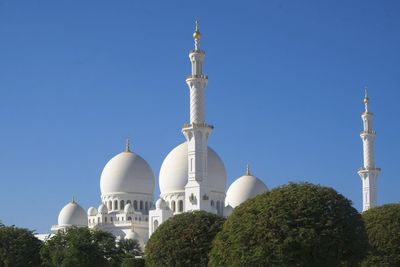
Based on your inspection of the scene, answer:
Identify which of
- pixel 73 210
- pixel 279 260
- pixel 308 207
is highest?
pixel 73 210

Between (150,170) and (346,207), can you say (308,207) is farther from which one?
(150,170)

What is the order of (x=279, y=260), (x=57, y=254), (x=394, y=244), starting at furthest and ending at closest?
(x=57, y=254) → (x=394, y=244) → (x=279, y=260)

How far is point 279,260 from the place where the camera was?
46875mm

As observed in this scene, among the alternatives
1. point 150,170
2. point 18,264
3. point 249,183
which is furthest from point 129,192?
point 18,264

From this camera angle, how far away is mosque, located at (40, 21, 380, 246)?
81125 millimetres

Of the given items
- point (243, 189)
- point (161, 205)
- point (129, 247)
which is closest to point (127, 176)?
point (161, 205)

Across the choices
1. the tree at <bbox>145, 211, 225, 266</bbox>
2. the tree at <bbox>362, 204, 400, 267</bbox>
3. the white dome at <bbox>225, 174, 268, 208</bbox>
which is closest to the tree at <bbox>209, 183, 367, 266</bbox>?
the tree at <bbox>362, 204, 400, 267</bbox>

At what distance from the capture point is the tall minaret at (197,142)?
80688 millimetres

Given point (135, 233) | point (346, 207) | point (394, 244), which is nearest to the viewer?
point (346, 207)

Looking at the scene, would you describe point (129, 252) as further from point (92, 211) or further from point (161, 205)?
point (92, 211)

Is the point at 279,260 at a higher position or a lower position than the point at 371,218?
lower

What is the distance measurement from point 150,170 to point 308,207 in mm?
60042

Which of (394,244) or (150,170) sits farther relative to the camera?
(150,170)

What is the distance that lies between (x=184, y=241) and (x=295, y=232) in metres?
13.0
